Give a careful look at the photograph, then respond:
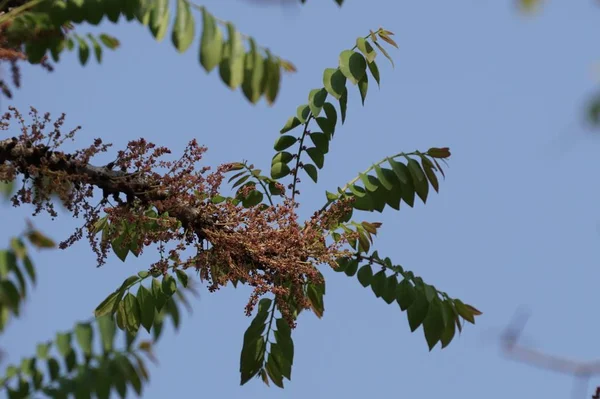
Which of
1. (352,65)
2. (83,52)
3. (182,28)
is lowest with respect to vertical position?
(182,28)

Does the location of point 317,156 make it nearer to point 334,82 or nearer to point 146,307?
point 334,82

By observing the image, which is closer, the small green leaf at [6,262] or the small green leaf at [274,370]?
the small green leaf at [6,262]

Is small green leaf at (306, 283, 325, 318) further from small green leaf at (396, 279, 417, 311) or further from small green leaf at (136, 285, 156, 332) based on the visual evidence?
small green leaf at (136, 285, 156, 332)

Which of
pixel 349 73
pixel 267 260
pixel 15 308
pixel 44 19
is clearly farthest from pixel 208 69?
pixel 349 73

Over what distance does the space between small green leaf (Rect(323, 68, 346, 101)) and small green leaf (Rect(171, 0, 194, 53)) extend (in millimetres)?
1981

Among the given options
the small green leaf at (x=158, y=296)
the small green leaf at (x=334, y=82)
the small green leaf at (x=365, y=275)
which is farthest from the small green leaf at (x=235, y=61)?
the small green leaf at (x=365, y=275)

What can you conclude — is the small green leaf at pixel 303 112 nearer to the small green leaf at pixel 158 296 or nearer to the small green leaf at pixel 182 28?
the small green leaf at pixel 158 296

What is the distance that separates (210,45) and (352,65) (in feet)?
7.21

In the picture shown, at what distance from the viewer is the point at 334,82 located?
22.0 ft

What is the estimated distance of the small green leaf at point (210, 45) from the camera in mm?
4621

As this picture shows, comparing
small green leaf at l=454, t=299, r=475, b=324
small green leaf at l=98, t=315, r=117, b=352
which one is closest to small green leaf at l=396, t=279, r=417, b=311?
small green leaf at l=454, t=299, r=475, b=324

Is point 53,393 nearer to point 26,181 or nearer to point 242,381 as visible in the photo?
point 26,181

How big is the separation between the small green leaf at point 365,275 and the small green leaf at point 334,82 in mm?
1121

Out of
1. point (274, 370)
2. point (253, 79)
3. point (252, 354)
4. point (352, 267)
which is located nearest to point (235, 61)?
point (253, 79)
